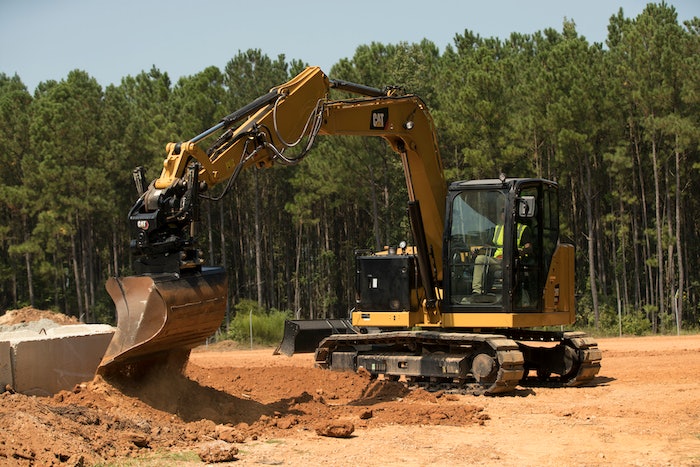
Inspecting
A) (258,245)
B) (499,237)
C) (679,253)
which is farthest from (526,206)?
(258,245)

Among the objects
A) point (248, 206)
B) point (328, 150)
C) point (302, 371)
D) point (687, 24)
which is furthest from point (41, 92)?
point (302, 371)

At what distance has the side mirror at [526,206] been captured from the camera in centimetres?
1402

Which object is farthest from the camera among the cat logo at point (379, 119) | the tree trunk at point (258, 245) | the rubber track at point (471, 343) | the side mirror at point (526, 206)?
the tree trunk at point (258, 245)

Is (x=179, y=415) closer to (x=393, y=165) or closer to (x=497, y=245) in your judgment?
(x=497, y=245)

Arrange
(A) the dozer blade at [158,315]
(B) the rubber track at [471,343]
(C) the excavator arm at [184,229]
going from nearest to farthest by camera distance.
Answer: (A) the dozer blade at [158,315] < (C) the excavator arm at [184,229] < (B) the rubber track at [471,343]

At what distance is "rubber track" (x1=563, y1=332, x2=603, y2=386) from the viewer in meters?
15.0

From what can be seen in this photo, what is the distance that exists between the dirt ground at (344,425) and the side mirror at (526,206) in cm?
275

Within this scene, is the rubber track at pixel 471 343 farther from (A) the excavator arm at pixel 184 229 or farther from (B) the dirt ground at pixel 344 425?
(A) the excavator arm at pixel 184 229

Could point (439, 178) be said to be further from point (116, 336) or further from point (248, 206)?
point (248, 206)

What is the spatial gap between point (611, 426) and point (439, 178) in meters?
6.03

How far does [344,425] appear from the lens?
10.2m

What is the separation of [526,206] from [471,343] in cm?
228

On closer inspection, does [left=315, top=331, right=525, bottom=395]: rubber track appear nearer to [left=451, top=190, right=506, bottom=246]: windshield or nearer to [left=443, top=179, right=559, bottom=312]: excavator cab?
[left=443, top=179, right=559, bottom=312]: excavator cab

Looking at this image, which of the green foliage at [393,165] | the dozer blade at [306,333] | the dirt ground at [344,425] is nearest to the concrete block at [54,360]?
the dirt ground at [344,425]
